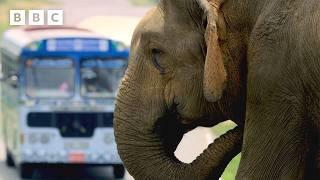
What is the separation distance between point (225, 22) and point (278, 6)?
64 cm

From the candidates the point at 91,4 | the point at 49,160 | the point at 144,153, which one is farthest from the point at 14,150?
the point at 91,4

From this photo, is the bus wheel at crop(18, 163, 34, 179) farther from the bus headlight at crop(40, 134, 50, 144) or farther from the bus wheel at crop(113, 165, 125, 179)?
the bus wheel at crop(113, 165, 125, 179)

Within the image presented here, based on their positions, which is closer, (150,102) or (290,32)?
(290,32)

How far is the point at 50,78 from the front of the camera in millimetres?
27000

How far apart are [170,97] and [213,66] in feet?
2.49

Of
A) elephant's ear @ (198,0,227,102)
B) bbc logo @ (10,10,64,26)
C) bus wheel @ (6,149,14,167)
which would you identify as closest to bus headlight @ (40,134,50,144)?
bus wheel @ (6,149,14,167)

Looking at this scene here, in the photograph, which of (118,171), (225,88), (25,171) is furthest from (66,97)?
(225,88)

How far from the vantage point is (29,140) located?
26.6 meters

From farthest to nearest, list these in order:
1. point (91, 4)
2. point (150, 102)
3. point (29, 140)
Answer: point (91, 4), point (29, 140), point (150, 102)

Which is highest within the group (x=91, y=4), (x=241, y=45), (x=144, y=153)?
(x=241, y=45)

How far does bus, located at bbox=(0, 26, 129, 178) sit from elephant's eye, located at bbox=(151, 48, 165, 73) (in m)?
15.8

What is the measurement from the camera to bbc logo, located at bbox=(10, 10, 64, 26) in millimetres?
17031

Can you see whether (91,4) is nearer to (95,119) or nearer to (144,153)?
(95,119)

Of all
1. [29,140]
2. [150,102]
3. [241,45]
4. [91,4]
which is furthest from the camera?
A: [91,4]
